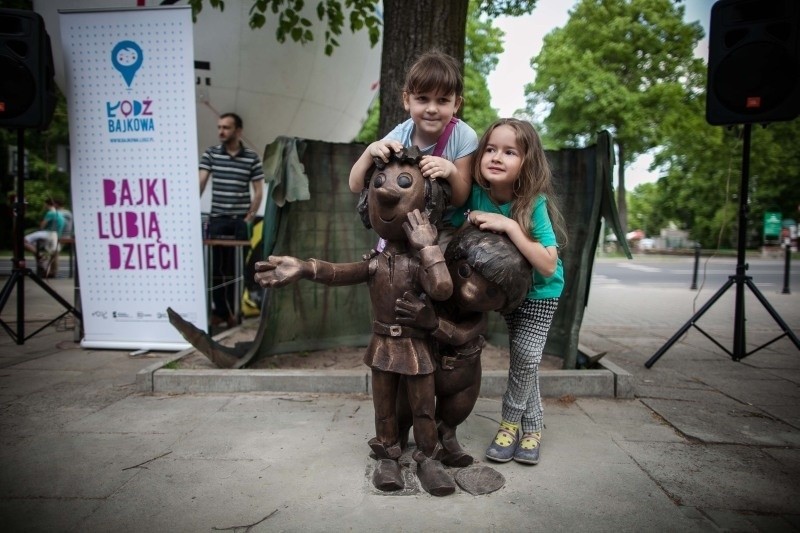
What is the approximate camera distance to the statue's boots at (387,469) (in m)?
2.12

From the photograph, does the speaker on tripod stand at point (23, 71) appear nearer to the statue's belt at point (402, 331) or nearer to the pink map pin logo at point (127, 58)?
the pink map pin logo at point (127, 58)

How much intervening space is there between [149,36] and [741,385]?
205 inches

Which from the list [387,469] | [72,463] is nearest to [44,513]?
[72,463]

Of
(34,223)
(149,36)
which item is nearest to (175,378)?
(149,36)

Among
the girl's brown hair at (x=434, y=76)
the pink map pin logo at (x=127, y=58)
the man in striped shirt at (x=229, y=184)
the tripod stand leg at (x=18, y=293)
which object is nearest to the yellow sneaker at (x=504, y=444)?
the girl's brown hair at (x=434, y=76)

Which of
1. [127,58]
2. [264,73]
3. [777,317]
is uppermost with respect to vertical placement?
[264,73]

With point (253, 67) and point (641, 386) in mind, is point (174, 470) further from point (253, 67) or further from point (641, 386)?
point (253, 67)

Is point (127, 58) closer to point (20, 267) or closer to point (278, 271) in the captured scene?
point (20, 267)

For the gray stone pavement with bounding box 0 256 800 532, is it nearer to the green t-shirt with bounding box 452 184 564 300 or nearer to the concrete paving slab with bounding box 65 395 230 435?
the concrete paving slab with bounding box 65 395 230 435

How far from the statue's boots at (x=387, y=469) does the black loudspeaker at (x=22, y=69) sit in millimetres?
3959

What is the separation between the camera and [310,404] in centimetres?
319

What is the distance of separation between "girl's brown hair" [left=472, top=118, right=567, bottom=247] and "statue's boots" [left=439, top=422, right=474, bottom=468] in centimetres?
96

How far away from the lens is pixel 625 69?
70.9 feet

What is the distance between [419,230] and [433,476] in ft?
3.36
